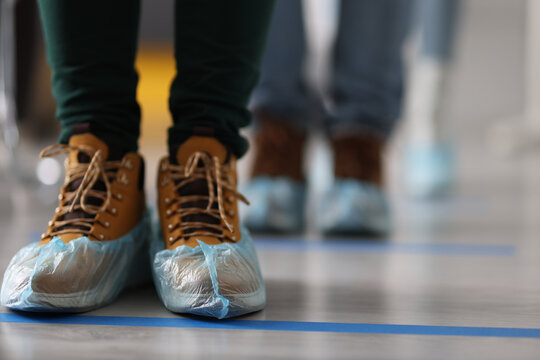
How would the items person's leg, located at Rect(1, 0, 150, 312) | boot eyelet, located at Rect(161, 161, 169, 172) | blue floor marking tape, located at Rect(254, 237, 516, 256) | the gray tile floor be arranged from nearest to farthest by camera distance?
the gray tile floor, person's leg, located at Rect(1, 0, 150, 312), boot eyelet, located at Rect(161, 161, 169, 172), blue floor marking tape, located at Rect(254, 237, 516, 256)

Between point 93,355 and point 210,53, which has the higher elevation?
point 210,53

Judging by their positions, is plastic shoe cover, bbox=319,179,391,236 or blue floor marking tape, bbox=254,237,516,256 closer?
blue floor marking tape, bbox=254,237,516,256

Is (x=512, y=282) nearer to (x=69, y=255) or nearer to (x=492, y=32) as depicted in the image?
(x=69, y=255)

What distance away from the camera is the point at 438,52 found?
231cm

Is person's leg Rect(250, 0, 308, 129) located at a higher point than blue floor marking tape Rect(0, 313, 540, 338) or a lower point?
higher

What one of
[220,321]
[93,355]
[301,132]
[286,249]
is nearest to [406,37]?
[301,132]

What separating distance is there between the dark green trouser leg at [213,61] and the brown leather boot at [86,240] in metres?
0.10

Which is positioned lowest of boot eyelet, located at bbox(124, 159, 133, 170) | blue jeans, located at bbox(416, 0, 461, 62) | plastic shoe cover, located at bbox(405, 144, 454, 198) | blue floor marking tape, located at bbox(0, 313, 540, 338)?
blue floor marking tape, located at bbox(0, 313, 540, 338)

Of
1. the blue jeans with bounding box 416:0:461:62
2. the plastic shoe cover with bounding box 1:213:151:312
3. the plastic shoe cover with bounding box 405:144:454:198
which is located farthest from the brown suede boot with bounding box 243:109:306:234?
the blue jeans with bounding box 416:0:461:62

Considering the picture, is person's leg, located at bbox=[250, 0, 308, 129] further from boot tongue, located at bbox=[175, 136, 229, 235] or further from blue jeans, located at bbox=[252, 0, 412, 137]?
boot tongue, located at bbox=[175, 136, 229, 235]

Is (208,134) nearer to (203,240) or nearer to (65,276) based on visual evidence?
(203,240)

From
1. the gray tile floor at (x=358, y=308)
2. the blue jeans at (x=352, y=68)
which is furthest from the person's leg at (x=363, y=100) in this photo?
the gray tile floor at (x=358, y=308)

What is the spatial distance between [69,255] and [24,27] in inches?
58.1

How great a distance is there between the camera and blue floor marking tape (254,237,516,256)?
47.8 inches
